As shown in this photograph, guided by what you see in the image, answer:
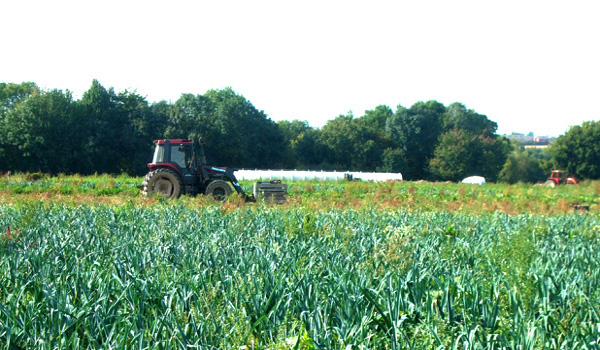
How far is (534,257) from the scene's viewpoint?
212 inches

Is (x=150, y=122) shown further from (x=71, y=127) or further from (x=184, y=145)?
(x=184, y=145)

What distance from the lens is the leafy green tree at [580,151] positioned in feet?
219

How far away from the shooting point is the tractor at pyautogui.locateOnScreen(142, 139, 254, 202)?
19.5 metres

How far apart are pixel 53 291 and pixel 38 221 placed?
157 inches

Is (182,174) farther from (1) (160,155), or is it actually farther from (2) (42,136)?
(2) (42,136)

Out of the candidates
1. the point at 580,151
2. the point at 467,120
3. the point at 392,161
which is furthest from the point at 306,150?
the point at 580,151

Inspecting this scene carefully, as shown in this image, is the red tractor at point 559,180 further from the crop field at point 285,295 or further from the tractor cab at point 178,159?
the crop field at point 285,295

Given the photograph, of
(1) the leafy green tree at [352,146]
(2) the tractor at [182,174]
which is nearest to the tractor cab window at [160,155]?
(2) the tractor at [182,174]

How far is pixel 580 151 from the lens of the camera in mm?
67250

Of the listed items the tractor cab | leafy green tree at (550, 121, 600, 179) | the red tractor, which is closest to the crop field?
the tractor cab

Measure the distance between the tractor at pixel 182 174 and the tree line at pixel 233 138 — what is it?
1028 inches

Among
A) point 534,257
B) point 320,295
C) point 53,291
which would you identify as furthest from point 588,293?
point 53,291

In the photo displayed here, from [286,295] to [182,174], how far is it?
16645 millimetres

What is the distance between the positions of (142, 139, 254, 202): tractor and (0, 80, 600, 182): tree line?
26.1 m
